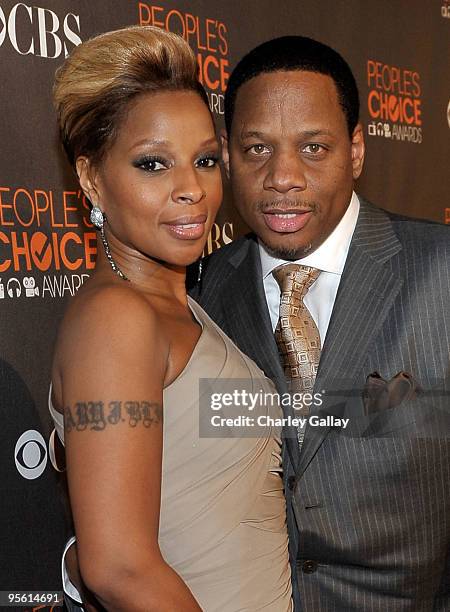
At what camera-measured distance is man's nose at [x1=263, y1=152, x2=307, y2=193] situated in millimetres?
2049

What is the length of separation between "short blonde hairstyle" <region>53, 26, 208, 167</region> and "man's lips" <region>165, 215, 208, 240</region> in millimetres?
185

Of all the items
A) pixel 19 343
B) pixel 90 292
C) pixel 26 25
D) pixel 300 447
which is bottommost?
pixel 300 447

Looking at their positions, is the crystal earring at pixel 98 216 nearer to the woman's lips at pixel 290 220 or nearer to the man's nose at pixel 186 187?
the man's nose at pixel 186 187

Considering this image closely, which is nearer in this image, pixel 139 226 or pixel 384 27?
pixel 139 226

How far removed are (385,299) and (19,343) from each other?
44.1 inches

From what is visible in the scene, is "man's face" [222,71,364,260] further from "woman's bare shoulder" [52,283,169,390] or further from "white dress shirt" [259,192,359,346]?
"woman's bare shoulder" [52,283,169,390]

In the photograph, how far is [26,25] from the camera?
2.56m

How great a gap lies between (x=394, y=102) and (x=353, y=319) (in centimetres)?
241

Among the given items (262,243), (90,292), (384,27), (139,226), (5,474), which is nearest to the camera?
(90,292)

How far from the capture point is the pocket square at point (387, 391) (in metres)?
1.95

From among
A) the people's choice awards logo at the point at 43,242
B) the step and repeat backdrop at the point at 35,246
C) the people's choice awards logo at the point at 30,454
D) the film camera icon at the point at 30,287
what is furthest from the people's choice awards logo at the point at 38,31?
the people's choice awards logo at the point at 30,454

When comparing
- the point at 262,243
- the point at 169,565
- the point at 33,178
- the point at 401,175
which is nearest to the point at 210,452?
the point at 169,565

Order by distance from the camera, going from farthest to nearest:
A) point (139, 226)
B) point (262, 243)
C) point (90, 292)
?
1. point (262, 243)
2. point (139, 226)
3. point (90, 292)

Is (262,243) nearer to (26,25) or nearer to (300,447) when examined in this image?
(300,447)
